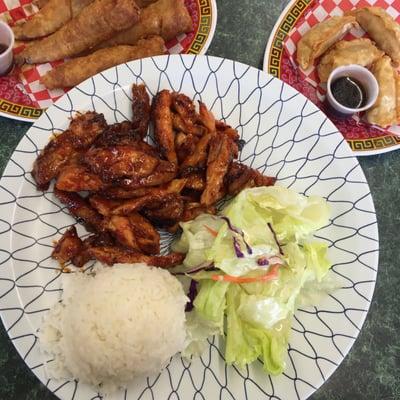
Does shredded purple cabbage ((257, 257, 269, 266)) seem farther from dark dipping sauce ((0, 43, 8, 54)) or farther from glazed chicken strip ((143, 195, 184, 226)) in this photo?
dark dipping sauce ((0, 43, 8, 54))

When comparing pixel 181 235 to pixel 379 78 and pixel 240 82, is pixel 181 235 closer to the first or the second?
pixel 240 82

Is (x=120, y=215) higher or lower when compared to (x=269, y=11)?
lower

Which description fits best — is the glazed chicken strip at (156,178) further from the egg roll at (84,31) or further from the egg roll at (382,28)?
the egg roll at (382,28)

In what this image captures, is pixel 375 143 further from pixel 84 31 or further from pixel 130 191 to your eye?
pixel 84 31

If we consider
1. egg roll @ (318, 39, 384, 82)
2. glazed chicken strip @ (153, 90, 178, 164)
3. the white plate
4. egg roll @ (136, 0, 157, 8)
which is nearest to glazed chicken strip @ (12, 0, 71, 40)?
egg roll @ (136, 0, 157, 8)

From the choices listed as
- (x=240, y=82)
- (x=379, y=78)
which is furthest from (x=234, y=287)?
(x=379, y=78)
